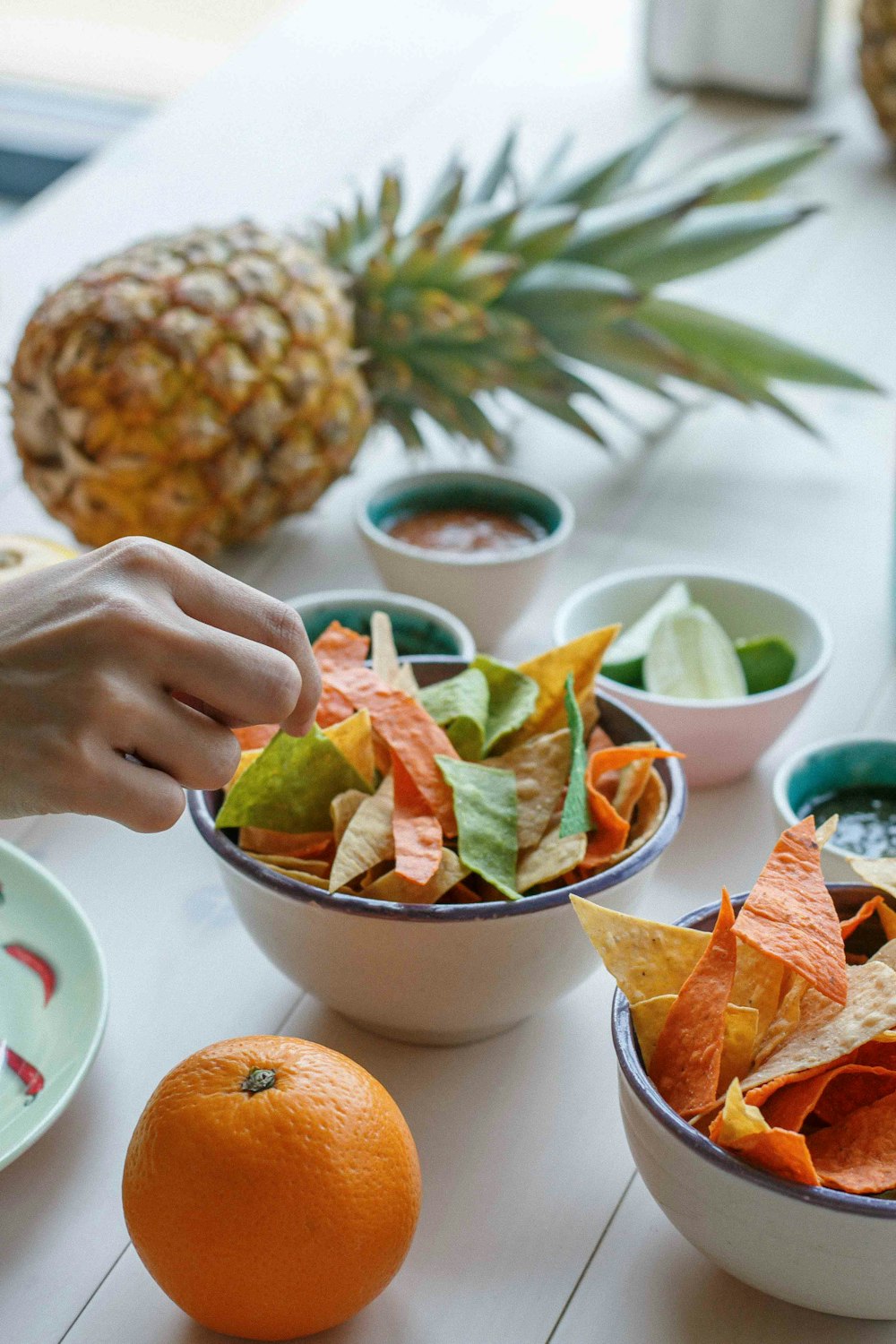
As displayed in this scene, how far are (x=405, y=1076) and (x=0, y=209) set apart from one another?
2605mm

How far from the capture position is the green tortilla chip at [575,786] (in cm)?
74

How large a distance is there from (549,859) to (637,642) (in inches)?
15.1

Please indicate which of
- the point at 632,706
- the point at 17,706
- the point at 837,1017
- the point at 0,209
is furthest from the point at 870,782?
the point at 0,209

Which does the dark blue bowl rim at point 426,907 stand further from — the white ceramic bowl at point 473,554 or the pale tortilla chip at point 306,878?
the white ceramic bowl at point 473,554

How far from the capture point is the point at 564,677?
0.87 meters

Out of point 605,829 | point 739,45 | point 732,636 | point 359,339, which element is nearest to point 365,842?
point 605,829

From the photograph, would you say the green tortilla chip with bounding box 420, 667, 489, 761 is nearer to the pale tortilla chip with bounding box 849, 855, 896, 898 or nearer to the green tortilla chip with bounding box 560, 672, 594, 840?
the green tortilla chip with bounding box 560, 672, 594, 840

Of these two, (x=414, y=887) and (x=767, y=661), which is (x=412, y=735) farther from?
(x=767, y=661)

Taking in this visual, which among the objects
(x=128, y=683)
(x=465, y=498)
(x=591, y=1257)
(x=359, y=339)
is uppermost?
(x=128, y=683)

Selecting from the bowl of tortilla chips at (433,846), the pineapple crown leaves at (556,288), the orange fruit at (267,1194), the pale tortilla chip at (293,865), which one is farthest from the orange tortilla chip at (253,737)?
the pineapple crown leaves at (556,288)

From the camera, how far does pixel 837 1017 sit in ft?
2.09

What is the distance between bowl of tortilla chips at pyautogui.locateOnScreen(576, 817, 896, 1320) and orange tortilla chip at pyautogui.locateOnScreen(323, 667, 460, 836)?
14 cm

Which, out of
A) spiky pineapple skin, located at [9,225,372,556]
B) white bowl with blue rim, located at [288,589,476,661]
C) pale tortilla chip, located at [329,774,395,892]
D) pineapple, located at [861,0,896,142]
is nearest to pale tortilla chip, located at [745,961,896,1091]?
pale tortilla chip, located at [329,774,395,892]

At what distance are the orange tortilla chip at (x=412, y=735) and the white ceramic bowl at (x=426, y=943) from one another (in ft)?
0.23
